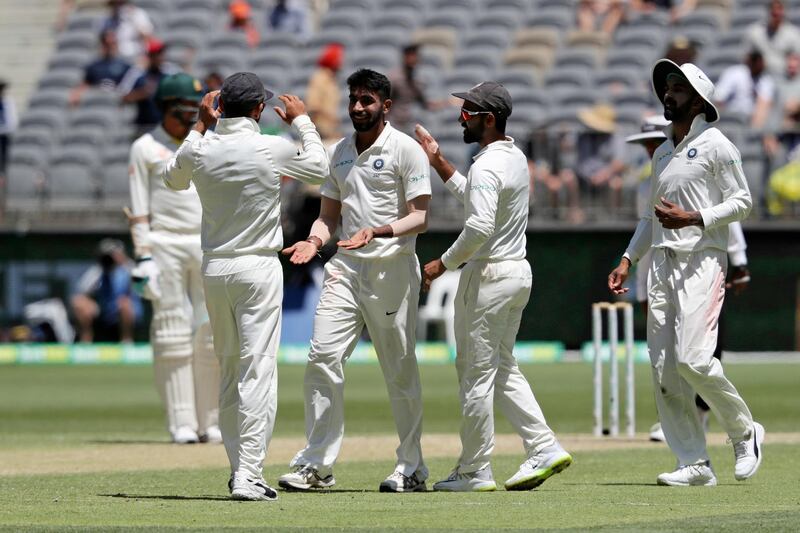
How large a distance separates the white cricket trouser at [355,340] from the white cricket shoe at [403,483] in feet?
0.10

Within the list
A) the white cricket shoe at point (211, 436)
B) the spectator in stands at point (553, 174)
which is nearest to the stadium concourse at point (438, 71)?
the spectator in stands at point (553, 174)

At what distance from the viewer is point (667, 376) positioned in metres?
9.26

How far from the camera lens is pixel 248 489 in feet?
27.5

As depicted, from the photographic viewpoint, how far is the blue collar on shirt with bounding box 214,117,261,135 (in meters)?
8.66

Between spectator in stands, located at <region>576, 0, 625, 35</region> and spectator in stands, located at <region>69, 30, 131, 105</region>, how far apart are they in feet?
23.7

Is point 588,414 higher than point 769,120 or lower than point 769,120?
lower

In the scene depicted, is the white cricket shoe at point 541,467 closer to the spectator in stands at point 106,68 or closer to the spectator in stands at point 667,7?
the spectator in stands at point 667,7

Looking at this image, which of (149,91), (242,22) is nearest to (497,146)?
(149,91)

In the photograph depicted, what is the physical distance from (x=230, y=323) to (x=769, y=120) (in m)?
15.1

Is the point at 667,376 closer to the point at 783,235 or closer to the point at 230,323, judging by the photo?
the point at 230,323

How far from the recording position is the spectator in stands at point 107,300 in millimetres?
23141

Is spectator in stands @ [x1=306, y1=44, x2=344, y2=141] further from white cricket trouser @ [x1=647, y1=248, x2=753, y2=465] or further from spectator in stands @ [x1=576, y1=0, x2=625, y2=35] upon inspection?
white cricket trouser @ [x1=647, y1=248, x2=753, y2=465]

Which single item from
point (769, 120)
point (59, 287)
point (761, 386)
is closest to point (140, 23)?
point (59, 287)

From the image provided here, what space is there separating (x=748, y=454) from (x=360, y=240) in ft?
8.15
